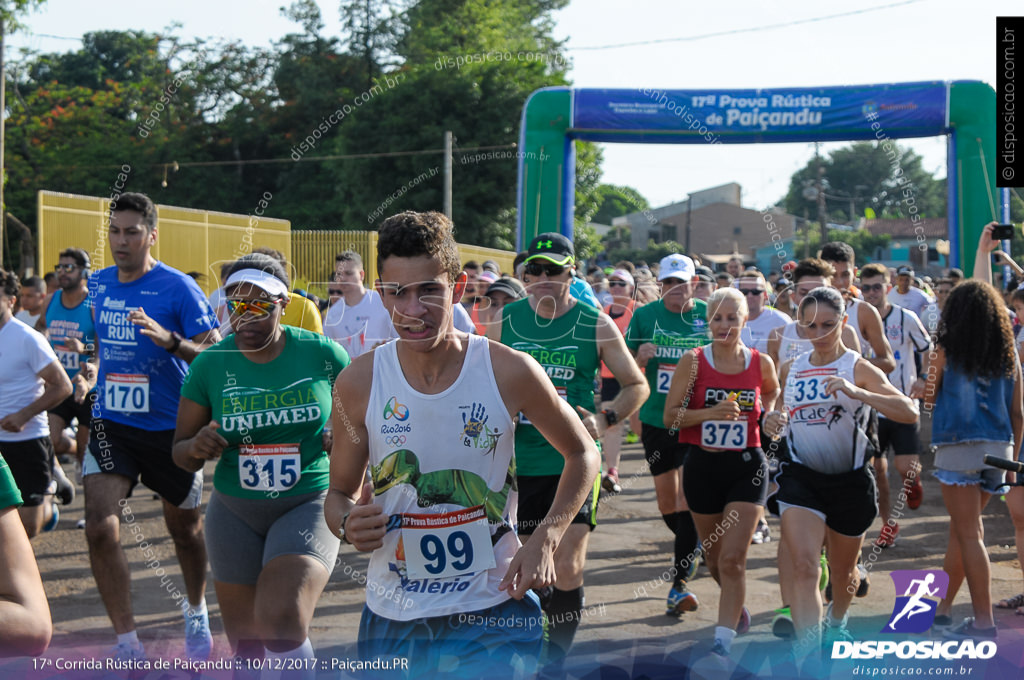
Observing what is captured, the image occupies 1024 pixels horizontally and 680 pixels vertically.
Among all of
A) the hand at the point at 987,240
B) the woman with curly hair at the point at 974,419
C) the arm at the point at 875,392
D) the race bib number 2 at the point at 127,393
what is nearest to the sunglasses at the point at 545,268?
the arm at the point at 875,392

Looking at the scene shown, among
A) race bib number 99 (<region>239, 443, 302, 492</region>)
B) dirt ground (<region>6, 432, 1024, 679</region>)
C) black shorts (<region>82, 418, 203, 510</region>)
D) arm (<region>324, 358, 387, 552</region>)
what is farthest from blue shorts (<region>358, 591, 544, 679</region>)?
black shorts (<region>82, 418, 203, 510</region>)

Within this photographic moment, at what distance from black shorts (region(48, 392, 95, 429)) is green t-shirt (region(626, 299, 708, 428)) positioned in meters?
3.98

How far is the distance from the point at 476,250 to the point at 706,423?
19417 millimetres

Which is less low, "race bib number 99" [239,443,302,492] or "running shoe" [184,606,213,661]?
"race bib number 99" [239,443,302,492]

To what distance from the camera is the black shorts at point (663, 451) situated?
6.59 metres

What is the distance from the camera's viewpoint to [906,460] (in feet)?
25.0

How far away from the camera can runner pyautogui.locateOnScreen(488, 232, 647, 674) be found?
4.88 meters

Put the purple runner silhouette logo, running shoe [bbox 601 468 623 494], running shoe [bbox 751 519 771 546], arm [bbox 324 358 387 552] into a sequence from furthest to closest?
running shoe [bbox 601 468 623 494] < running shoe [bbox 751 519 771 546] < the purple runner silhouette logo < arm [bbox 324 358 387 552]

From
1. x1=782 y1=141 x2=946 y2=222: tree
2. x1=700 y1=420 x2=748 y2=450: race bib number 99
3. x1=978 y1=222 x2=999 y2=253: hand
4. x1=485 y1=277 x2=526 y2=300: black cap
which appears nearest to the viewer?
x1=700 y1=420 x2=748 y2=450: race bib number 99

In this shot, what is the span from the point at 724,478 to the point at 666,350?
6.30 feet

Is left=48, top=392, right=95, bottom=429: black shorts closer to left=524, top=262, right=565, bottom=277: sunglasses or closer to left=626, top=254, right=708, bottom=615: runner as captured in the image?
left=524, top=262, right=565, bottom=277: sunglasses

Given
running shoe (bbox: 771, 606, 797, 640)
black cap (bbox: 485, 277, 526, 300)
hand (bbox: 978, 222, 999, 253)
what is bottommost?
running shoe (bbox: 771, 606, 797, 640)

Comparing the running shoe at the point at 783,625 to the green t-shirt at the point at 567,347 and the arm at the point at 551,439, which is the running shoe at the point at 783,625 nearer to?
the green t-shirt at the point at 567,347

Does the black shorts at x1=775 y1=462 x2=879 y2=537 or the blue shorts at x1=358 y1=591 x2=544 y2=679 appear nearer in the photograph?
the blue shorts at x1=358 y1=591 x2=544 y2=679
